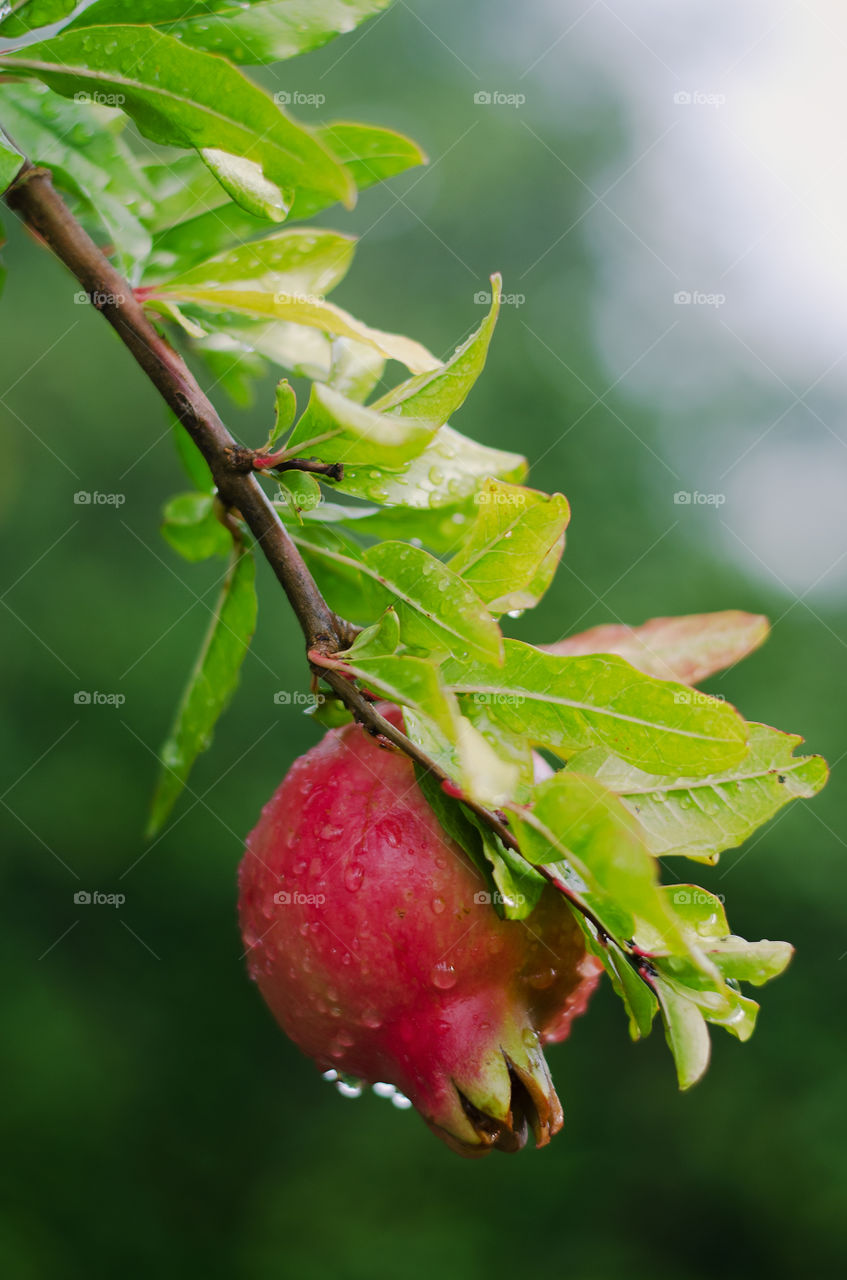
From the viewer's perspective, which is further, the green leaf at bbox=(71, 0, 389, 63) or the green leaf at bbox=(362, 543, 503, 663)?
the green leaf at bbox=(71, 0, 389, 63)

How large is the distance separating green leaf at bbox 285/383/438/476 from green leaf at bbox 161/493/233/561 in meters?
0.21

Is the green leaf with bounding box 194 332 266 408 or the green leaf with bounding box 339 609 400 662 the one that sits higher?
the green leaf with bounding box 194 332 266 408

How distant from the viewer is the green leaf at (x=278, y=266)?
1.99 ft

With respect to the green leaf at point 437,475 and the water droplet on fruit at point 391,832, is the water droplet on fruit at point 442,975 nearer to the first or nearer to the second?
the water droplet on fruit at point 391,832

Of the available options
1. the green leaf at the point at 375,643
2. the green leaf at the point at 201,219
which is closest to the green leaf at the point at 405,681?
the green leaf at the point at 375,643

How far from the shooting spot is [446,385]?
1.61 feet

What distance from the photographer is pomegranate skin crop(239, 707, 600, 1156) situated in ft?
1.75

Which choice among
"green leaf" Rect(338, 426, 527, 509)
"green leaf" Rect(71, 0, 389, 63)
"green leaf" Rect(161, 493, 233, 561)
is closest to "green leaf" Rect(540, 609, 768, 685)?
"green leaf" Rect(338, 426, 527, 509)

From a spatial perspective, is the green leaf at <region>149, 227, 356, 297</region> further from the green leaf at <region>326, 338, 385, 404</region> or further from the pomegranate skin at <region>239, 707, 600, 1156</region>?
the pomegranate skin at <region>239, 707, 600, 1156</region>

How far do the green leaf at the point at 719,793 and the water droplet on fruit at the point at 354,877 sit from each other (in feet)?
0.44

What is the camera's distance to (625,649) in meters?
0.65

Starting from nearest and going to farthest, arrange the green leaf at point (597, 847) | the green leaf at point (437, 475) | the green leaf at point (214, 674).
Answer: the green leaf at point (597, 847) < the green leaf at point (437, 475) < the green leaf at point (214, 674)

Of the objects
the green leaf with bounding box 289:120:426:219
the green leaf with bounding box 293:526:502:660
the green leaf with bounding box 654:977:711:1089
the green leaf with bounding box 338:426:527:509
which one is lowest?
the green leaf with bounding box 654:977:711:1089

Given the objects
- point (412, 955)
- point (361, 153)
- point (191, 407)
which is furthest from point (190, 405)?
point (412, 955)
